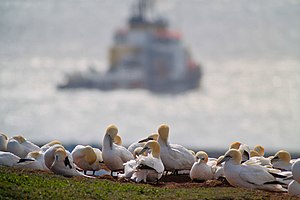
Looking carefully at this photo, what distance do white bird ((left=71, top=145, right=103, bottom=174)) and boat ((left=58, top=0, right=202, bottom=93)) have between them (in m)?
54.4

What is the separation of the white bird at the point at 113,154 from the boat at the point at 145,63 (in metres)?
54.5

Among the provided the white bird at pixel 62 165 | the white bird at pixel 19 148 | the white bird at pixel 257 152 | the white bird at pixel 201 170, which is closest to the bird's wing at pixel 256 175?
the white bird at pixel 201 170

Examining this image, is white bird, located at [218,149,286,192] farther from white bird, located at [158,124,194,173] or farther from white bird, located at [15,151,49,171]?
white bird, located at [15,151,49,171]

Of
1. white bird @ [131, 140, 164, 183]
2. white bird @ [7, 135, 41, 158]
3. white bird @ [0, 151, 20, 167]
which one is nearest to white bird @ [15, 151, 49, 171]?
white bird @ [0, 151, 20, 167]

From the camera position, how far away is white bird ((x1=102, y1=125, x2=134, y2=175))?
15469mm

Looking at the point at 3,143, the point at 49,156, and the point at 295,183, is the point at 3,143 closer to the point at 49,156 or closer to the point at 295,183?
the point at 49,156

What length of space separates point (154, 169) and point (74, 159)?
1.60 metres

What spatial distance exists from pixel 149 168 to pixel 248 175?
4.39 feet

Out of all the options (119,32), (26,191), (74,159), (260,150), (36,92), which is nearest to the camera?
(26,191)

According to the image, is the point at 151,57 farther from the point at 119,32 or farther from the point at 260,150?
the point at 260,150

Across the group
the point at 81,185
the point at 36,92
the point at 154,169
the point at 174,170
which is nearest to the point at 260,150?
the point at 174,170

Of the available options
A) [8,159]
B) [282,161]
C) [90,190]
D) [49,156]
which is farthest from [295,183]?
[8,159]

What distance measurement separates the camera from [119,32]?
243 ft

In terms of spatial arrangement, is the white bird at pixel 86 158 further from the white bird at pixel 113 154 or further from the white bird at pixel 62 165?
the white bird at pixel 62 165
